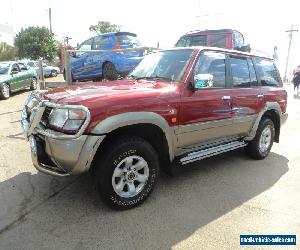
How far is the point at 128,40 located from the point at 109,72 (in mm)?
1289

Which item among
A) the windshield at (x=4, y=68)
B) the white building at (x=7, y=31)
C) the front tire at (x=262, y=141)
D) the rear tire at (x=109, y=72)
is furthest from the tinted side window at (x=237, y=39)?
the white building at (x=7, y=31)

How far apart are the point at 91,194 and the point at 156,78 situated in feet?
5.81

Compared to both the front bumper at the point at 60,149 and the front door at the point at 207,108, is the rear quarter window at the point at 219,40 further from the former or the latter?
the front bumper at the point at 60,149

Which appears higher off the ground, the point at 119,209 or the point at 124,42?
the point at 124,42

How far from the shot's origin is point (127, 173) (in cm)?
378

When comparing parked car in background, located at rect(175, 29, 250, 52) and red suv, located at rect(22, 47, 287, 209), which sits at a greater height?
parked car in background, located at rect(175, 29, 250, 52)

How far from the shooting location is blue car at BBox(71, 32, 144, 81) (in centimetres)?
974

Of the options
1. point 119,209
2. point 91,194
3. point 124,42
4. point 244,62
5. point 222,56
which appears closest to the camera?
point 119,209

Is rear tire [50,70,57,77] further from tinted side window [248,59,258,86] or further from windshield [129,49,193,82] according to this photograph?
tinted side window [248,59,258,86]

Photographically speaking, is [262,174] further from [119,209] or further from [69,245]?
[69,245]

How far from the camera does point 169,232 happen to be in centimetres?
341

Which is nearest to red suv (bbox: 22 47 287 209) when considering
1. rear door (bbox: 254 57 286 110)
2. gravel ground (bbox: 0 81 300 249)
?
rear door (bbox: 254 57 286 110)

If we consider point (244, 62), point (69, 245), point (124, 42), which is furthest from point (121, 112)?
point (124, 42)

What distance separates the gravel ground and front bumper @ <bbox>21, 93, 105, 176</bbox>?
0.58 meters
